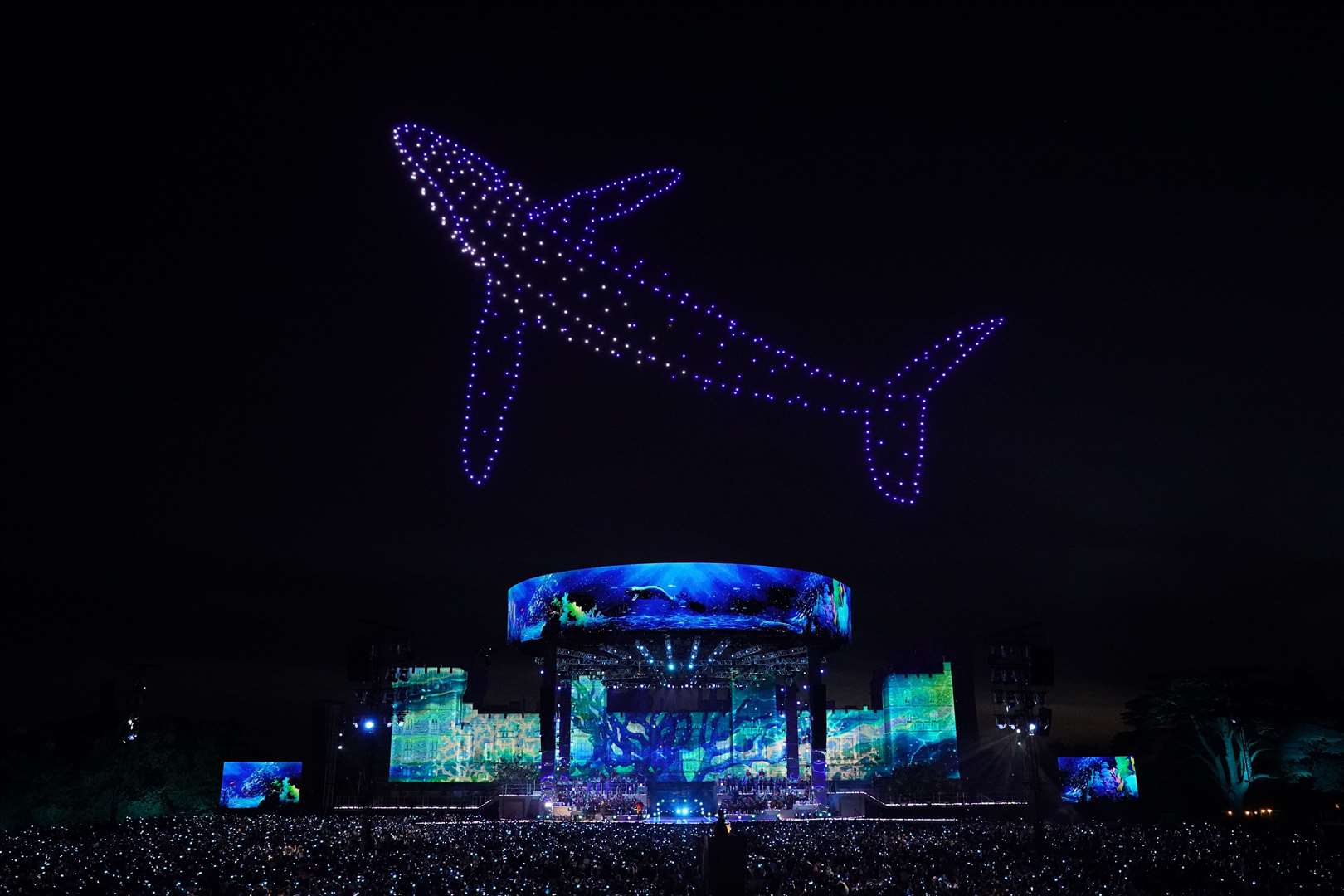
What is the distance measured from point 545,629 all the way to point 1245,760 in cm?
3100

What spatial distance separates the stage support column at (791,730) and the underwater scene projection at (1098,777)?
610 inches

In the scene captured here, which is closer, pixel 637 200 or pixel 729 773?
pixel 637 200

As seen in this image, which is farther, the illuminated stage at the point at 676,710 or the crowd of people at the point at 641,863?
the illuminated stage at the point at 676,710

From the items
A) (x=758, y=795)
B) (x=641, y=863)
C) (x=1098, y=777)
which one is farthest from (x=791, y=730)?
(x=641, y=863)

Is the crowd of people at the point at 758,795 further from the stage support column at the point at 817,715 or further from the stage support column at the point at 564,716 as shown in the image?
the stage support column at the point at 564,716

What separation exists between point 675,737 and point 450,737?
45.6 ft

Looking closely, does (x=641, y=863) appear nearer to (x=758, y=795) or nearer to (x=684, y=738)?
(x=758, y=795)

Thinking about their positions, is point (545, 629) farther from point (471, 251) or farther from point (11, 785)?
point (471, 251)

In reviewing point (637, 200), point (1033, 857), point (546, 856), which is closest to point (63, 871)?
point (546, 856)

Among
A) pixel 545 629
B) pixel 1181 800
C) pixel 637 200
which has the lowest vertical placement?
pixel 1181 800

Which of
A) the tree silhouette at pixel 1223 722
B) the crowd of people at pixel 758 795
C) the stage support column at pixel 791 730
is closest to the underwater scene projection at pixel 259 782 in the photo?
the crowd of people at pixel 758 795

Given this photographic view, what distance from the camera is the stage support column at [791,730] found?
156 feet

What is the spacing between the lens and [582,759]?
53000 mm

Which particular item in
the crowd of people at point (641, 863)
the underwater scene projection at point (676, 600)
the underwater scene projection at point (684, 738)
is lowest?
the crowd of people at point (641, 863)
